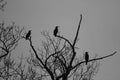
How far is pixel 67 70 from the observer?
602cm

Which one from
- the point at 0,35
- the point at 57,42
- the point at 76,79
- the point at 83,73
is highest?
the point at 0,35

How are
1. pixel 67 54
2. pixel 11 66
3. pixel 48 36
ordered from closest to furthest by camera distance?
pixel 67 54 < pixel 48 36 < pixel 11 66

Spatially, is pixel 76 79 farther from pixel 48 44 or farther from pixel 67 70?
pixel 67 70

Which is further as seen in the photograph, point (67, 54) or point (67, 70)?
point (67, 54)

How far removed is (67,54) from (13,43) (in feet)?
11.3

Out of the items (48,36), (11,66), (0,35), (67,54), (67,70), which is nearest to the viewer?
(67,70)

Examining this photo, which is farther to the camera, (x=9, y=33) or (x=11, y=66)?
(x=11, y=66)

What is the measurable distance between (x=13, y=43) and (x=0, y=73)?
2488mm

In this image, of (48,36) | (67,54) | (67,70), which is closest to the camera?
(67,70)

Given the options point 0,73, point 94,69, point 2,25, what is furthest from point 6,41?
point 94,69

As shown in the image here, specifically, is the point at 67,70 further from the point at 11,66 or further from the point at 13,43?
the point at 11,66

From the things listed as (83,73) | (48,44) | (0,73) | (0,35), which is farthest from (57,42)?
(0,73)

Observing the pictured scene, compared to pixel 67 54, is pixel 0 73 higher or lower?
lower

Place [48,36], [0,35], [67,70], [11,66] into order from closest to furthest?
1. [67,70]
2. [0,35]
3. [48,36]
4. [11,66]
